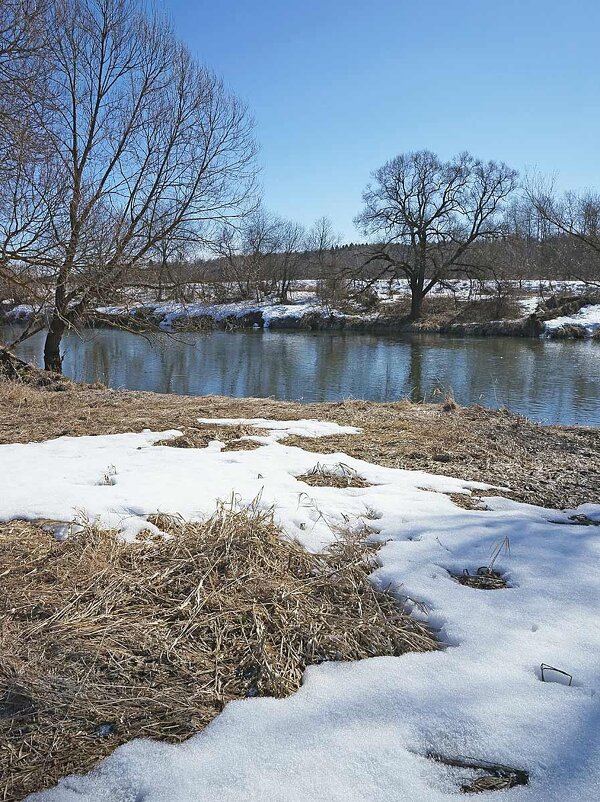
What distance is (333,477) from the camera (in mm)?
3988

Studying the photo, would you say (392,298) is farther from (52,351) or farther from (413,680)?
(413,680)

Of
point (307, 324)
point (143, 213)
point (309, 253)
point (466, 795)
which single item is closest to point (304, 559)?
point (466, 795)

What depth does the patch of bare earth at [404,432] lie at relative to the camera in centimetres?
431

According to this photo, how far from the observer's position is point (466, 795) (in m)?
1.40

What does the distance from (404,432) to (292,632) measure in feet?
12.5

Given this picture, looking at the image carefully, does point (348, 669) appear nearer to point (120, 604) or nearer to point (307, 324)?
point (120, 604)

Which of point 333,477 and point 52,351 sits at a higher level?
point 52,351

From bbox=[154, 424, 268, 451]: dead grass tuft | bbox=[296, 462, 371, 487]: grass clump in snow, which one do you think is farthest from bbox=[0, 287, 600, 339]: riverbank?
bbox=[296, 462, 371, 487]: grass clump in snow

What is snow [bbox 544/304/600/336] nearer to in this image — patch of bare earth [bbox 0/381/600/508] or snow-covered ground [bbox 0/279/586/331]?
snow-covered ground [bbox 0/279/586/331]

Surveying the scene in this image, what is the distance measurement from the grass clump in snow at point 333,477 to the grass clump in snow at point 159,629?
3.38ft

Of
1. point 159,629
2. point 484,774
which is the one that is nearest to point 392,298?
point 159,629

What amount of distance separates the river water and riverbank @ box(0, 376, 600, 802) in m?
6.57

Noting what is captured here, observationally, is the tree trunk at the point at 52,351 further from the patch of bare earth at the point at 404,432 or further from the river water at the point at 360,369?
the patch of bare earth at the point at 404,432

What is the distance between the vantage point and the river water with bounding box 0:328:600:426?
13906mm
